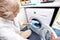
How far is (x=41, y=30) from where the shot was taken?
4.69 feet

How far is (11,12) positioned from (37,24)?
0.70 metres

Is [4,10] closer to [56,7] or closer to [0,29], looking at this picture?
[0,29]

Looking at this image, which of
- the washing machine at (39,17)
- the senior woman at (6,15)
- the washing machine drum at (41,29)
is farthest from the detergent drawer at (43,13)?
the senior woman at (6,15)

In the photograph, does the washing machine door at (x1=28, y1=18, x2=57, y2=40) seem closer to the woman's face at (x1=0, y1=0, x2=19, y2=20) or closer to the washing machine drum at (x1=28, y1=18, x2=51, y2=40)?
the washing machine drum at (x1=28, y1=18, x2=51, y2=40)

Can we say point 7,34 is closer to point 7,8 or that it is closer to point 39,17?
point 7,8

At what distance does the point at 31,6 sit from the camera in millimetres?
2104

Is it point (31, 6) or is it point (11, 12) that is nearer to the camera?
point (11, 12)

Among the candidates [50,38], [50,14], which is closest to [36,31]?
[50,38]

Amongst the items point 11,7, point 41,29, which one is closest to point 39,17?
point 41,29

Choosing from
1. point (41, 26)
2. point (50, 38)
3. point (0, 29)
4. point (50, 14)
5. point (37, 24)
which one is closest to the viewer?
point (0, 29)

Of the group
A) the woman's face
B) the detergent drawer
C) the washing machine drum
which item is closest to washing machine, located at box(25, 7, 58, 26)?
the detergent drawer

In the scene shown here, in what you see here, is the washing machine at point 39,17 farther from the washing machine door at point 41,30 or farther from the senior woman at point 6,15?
the senior woman at point 6,15

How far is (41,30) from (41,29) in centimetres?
1

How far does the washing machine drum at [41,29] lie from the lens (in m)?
1.36
